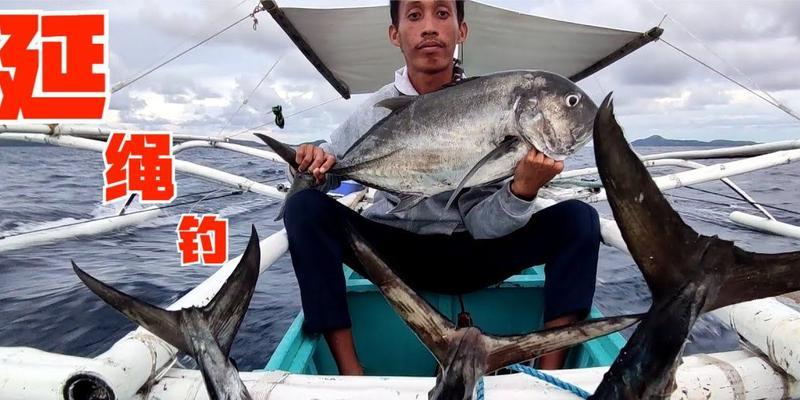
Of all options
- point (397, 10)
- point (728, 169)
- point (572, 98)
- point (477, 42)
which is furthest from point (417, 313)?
point (477, 42)

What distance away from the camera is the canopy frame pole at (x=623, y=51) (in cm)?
563

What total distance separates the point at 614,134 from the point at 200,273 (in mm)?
5664

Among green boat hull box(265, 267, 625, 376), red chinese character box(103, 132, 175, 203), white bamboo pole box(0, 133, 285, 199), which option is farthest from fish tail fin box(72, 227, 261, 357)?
white bamboo pole box(0, 133, 285, 199)

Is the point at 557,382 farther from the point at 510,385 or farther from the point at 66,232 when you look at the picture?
the point at 66,232

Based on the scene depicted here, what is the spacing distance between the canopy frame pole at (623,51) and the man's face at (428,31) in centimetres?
428

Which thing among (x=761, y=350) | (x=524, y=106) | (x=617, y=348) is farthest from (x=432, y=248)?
(x=761, y=350)

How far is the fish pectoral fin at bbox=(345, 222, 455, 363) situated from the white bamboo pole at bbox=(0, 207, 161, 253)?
4.87m

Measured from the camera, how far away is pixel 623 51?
6230mm

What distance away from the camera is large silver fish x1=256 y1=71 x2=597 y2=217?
1.47 meters

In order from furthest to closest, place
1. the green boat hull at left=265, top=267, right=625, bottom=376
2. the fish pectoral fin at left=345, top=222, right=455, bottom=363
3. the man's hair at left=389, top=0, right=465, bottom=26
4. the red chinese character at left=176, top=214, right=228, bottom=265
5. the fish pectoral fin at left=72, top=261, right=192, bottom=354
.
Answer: the red chinese character at left=176, top=214, right=228, bottom=265, the green boat hull at left=265, top=267, right=625, bottom=376, the man's hair at left=389, top=0, right=465, bottom=26, the fish pectoral fin at left=72, top=261, right=192, bottom=354, the fish pectoral fin at left=345, top=222, right=455, bottom=363

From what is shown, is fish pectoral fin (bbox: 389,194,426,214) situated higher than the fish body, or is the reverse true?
fish pectoral fin (bbox: 389,194,426,214)

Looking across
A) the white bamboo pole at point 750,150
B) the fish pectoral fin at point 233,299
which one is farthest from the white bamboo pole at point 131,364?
the white bamboo pole at point 750,150

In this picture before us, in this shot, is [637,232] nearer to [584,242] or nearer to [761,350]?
[761,350]

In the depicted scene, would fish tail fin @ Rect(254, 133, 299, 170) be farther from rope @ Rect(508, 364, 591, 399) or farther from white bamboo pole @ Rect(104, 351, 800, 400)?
rope @ Rect(508, 364, 591, 399)
